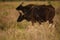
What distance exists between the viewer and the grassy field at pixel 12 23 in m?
1.82

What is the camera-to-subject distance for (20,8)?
1907 millimetres

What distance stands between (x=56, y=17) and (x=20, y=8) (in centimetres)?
46

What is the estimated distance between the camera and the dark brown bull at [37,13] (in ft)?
6.23

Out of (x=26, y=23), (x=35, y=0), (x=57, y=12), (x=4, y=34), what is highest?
(x=35, y=0)

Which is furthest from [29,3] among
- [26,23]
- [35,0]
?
[26,23]

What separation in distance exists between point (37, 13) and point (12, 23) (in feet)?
1.10

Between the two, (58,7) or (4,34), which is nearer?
(4,34)

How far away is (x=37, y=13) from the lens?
1.92m

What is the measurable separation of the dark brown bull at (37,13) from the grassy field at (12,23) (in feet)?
0.15

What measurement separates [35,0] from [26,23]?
316 mm

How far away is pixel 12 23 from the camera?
186cm

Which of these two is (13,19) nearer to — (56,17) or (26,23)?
(26,23)

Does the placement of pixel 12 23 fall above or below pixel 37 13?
below

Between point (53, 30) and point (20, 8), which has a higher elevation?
point (20, 8)
